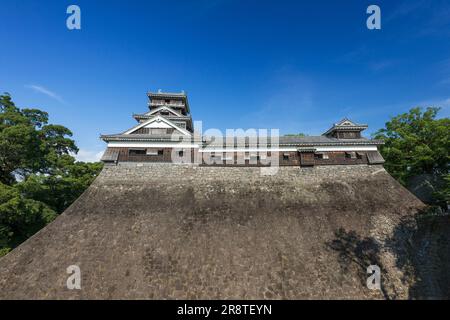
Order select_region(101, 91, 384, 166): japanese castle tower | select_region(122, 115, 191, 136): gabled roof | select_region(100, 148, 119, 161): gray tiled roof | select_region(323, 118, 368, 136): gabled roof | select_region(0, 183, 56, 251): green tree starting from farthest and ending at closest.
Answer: select_region(323, 118, 368, 136): gabled roof < select_region(122, 115, 191, 136): gabled roof < select_region(101, 91, 384, 166): japanese castle tower < select_region(100, 148, 119, 161): gray tiled roof < select_region(0, 183, 56, 251): green tree

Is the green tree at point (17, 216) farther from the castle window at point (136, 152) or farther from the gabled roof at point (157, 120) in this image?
the gabled roof at point (157, 120)

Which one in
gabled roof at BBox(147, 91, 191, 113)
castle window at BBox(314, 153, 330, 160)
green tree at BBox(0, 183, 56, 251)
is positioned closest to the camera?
green tree at BBox(0, 183, 56, 251)

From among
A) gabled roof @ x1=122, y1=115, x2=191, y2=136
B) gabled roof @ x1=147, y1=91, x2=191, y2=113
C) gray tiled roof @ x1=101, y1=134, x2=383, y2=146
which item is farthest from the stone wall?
gabled roof @ x1=147, y1=91, x2=191, y2=113

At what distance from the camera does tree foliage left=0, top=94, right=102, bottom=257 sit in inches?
647

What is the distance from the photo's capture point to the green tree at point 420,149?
20953 millimetres

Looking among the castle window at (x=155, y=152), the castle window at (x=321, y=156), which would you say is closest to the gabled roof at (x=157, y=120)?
the castle window at (x=155, y=152)

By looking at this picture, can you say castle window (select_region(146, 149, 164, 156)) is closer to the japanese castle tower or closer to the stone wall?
the japanese castle tower

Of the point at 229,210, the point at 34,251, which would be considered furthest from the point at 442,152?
the point at 34,251

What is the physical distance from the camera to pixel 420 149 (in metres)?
20.9

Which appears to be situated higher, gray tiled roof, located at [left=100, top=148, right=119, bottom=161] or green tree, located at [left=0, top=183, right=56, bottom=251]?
gray tiled roof, located at [left=100, top=148, right=119, bottom=161]

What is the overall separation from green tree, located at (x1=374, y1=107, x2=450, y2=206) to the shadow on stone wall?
34.8ft

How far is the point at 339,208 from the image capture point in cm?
1449
